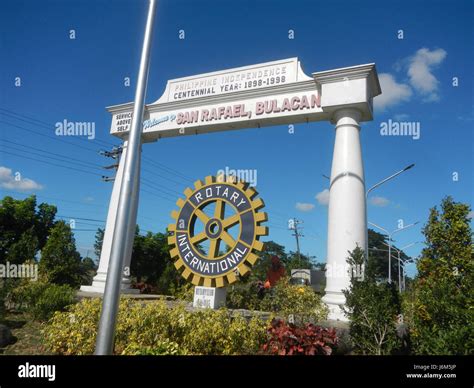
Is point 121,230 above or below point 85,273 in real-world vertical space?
above

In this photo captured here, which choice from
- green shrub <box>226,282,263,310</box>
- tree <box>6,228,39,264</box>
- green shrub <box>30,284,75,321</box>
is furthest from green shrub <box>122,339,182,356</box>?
tree <box>6,228,39,264</box>

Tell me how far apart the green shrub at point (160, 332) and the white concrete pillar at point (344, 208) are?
9.86 feet

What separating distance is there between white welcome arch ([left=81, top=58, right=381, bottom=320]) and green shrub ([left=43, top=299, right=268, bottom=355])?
124 inches

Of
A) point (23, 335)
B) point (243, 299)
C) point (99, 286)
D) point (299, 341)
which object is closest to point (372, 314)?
point (299, 341)

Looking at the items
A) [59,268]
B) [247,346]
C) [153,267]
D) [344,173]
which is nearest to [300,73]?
[344,173]

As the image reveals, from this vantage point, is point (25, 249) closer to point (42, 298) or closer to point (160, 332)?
point (42, 298)

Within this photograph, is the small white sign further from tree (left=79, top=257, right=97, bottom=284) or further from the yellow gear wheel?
tree (left=79, top=257, right=97, bottom=284)

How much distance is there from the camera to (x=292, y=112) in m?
10.9

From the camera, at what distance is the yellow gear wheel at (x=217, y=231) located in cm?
964

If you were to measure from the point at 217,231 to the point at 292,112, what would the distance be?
14.5ft

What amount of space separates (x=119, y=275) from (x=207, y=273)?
5.47 meters

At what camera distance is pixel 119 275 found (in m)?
4.60
